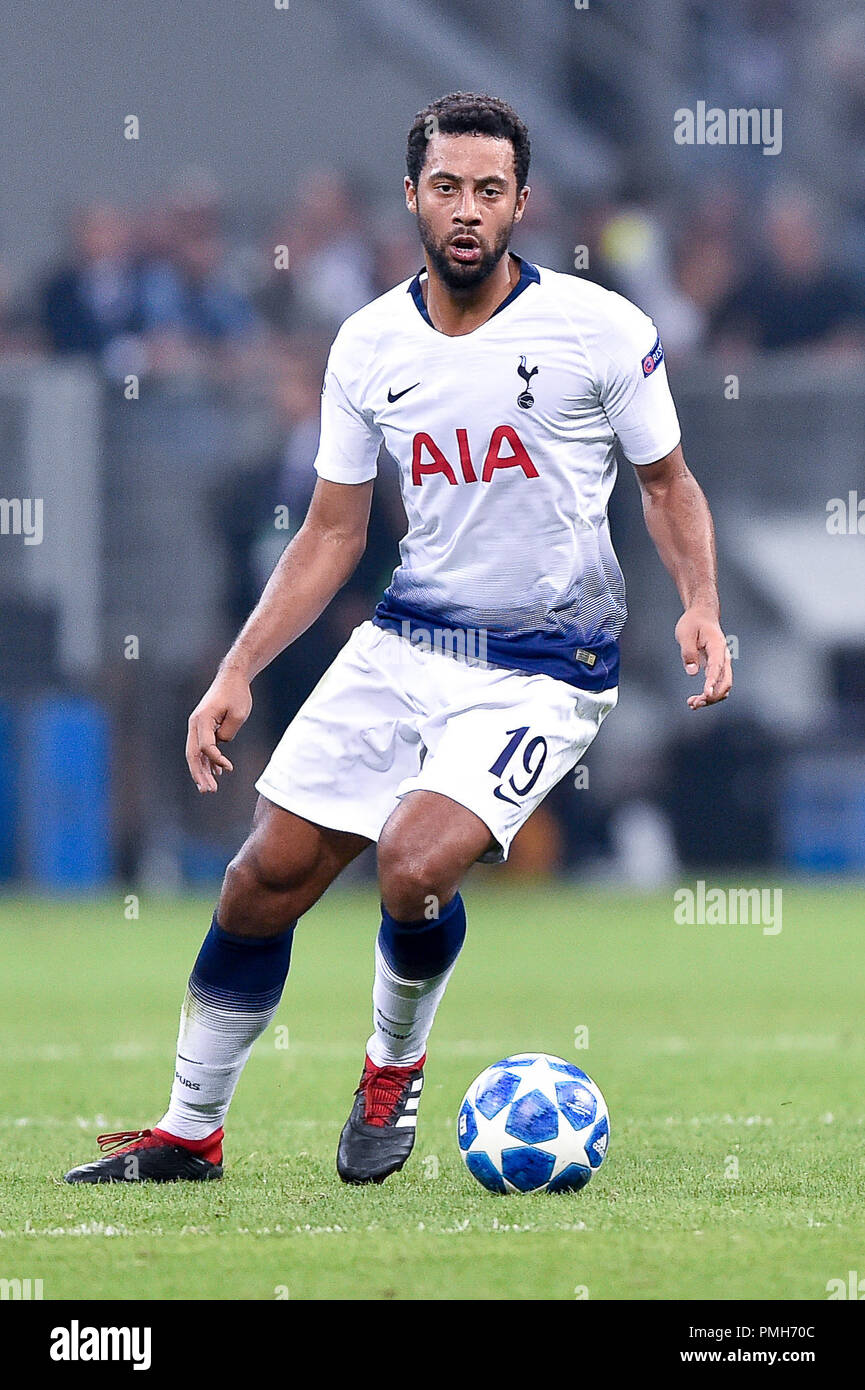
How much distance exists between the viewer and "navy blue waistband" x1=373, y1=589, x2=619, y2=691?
17.2 feet

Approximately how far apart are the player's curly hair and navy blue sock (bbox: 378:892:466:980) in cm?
177

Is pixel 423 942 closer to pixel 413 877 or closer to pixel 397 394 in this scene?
pixel 413 877

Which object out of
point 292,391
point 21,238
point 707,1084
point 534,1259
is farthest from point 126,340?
point 534,1259

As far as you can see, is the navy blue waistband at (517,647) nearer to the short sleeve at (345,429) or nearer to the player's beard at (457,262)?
the short sleeve at (345,429)

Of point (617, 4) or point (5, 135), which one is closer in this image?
point (617, 4)

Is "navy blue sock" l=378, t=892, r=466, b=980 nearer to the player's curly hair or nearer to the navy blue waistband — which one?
the navy blue waistband

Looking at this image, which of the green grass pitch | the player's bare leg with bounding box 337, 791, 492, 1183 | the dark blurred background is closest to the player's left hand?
the player's bare leg with bounding box 337, 791, 492, 1183

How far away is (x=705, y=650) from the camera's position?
4938 mm

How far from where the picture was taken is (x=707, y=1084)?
6.91m

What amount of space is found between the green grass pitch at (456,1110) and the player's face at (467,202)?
86.0 inches

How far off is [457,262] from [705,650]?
108cm

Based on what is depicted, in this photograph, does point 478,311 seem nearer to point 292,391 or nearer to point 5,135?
point 292,391

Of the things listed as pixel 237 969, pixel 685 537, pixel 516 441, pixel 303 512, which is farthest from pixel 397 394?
pixel 303 512
